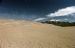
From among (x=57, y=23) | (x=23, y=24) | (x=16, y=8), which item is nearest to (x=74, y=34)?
(x=57, y=23)

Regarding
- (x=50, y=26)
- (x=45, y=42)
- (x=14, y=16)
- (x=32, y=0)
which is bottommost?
(x=45, y=42)

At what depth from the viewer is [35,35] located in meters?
3.27

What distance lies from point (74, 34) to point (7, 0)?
1.31 m

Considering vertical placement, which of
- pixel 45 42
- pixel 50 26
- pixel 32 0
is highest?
pixel 32 0

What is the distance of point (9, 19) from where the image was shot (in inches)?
128

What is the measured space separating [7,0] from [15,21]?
1.31 feet

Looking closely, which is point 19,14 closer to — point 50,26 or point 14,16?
point 14,16

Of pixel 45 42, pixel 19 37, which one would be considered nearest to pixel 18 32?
pixel 19 37

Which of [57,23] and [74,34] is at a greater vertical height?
[57,23]

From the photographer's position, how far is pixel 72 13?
127 inches

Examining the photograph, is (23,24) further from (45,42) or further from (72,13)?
(72,13)

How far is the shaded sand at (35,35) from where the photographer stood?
10.6ft

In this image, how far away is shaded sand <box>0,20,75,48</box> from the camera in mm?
3219

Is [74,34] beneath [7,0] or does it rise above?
beneath
